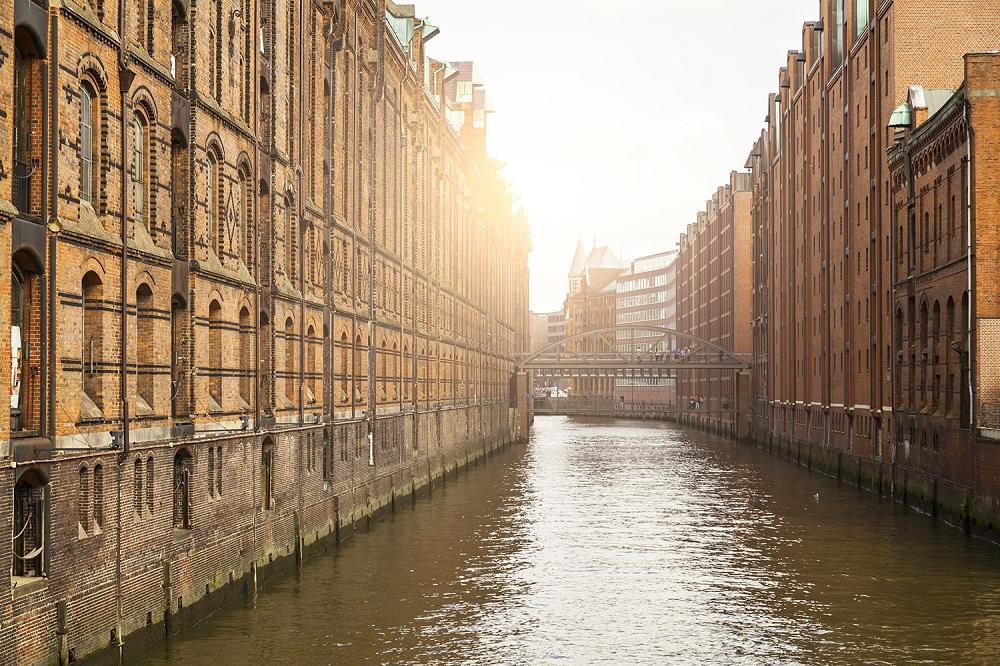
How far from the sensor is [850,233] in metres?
59.0

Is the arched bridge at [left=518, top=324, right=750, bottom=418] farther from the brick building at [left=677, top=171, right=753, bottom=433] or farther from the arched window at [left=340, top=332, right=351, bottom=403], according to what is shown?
the arched window at [left=340, top=332, right=351, bottom=403]

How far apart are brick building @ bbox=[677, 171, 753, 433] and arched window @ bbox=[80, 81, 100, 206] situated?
264ft

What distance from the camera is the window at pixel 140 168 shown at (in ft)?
68.6

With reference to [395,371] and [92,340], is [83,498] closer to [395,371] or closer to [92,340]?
[92,340]

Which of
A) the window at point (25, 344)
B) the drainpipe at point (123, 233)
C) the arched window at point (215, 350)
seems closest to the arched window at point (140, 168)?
the drainpipe at point (123, 233)

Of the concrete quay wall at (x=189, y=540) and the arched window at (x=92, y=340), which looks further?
the arched window at (x=92, y=340)

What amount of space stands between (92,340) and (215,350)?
20.1 feet

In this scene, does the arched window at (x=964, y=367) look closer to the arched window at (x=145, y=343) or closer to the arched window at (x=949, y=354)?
the arched window at (x=949, y=354)

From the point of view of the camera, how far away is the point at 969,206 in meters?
36.8

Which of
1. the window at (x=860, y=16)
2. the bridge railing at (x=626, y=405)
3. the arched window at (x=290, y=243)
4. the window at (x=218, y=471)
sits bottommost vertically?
the bridge railing at (x=626, y=405)

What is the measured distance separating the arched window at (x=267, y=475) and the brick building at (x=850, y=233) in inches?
809

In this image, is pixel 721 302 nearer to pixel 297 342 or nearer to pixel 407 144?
pixel 407 144

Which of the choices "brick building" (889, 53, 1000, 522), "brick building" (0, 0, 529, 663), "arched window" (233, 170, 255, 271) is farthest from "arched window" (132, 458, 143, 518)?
"brick building" (889, 53, 1000, 522)

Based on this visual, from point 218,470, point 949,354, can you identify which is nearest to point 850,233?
point 949,354
